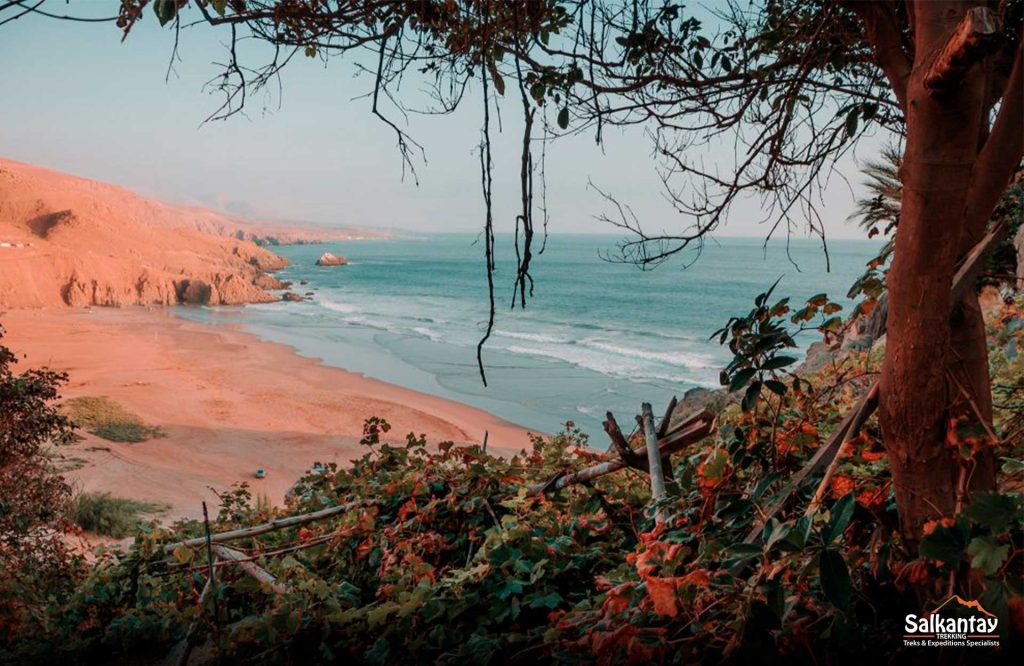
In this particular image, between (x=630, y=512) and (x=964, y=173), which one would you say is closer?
(x=964, y=173)

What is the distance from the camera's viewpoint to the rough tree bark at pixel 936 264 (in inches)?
51.6

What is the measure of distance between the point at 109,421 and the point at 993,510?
19.2 meters

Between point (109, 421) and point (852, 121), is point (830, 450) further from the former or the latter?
point (109, 421)

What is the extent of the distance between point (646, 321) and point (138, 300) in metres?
26.2

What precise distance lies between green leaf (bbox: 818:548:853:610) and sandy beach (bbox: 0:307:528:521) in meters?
12.2

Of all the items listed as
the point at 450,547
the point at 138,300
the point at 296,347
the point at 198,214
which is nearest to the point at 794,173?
the point at 450,547

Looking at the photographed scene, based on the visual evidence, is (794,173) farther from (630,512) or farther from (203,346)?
(203,346)

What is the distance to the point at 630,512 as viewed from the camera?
2750 mm

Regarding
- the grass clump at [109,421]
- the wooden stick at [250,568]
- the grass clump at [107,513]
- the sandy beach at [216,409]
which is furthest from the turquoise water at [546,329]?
the grass clump at [109,421]

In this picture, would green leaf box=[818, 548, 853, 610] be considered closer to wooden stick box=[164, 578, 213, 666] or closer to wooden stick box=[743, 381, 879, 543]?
wooden stick box=[743, 381, 879, 543]

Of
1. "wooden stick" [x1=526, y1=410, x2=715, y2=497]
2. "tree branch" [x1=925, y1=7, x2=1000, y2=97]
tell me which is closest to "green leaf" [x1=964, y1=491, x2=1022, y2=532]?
"tree branch" [x1=925, y1=7, x2=1000, y2=97]

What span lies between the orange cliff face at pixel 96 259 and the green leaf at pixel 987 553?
39.2m

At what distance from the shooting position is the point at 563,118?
2451 mm

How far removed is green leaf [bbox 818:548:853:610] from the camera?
4.08ft
